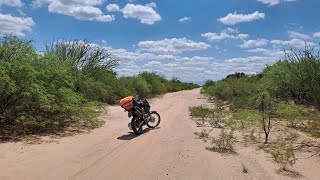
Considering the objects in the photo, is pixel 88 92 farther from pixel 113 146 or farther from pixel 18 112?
pixel 113 146

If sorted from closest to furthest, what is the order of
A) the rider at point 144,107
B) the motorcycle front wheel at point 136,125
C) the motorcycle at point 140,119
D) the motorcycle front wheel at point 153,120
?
the motorcycle front wheel at point 136,125 < the motorcycle at point 140,119 < the rider at point 144,107 < the motorcycle front wheel at point 153,120

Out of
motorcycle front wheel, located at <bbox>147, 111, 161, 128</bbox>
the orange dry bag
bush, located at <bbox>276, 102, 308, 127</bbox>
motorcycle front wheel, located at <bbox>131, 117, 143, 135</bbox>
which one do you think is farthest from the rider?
bush, located at <bbox>276, 102, 308, 127</bbox>

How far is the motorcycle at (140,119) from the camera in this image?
13.7 m

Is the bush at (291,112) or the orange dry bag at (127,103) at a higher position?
the orange dry bag at (127,103)

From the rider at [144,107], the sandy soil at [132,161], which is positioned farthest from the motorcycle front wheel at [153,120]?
the sandy soil at [132,161]

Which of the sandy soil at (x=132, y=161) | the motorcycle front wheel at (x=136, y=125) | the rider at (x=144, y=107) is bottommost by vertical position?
the sandy soil at (x=132, y=161)

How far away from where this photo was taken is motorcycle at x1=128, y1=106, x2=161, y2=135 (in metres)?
13.7

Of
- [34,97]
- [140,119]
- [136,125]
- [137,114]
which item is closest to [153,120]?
[140,119]

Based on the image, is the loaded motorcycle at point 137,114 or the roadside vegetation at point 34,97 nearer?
the roadside vegetation at point 34,97

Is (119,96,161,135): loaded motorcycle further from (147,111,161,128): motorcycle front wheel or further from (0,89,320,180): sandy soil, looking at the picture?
(0,89,320,180): sandy soil

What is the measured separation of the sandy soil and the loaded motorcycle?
102 centimetres

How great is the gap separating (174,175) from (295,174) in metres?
2.61

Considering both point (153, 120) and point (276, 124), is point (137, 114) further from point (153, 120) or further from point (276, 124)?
point (276, 124)

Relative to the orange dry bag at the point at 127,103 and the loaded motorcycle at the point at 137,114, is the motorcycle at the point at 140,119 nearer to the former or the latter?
the loaded motorcycle at the point at 137,114
